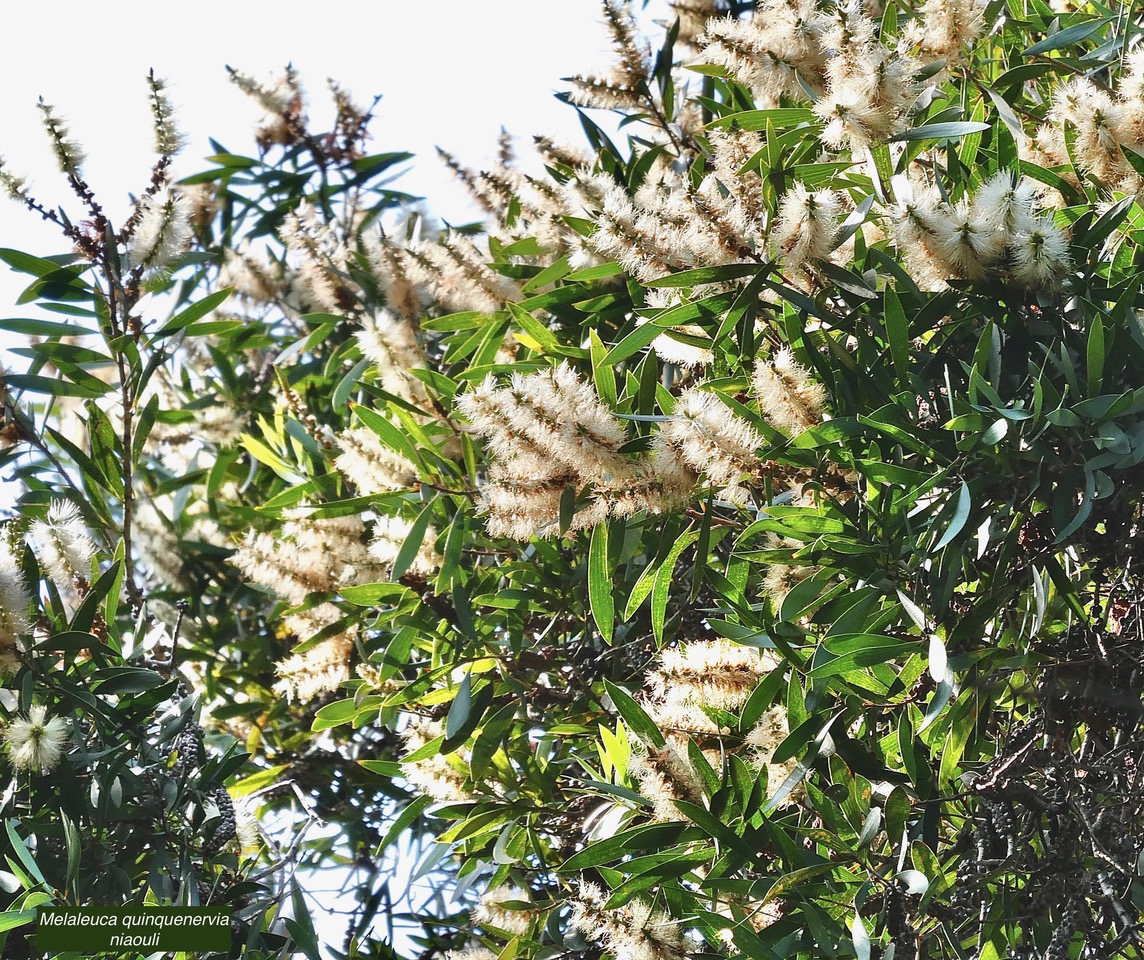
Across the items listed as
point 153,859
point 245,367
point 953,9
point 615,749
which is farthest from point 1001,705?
point 245,367

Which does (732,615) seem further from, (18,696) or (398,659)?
(18,696)

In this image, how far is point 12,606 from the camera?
1584 mm

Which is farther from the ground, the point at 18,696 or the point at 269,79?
the point at 269,79

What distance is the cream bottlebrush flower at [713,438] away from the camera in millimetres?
1333

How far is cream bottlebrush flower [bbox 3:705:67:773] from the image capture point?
154 cm

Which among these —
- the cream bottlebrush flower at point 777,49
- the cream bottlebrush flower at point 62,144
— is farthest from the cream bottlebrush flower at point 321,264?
the cream bottlebrush flower at point 777,49

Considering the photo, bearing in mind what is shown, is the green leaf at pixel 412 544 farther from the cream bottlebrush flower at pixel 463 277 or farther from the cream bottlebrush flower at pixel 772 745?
the cream bottlebrush flower at pixel 772 745

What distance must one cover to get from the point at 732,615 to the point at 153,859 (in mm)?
893

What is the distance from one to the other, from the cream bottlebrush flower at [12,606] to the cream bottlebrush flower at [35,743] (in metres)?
0.12

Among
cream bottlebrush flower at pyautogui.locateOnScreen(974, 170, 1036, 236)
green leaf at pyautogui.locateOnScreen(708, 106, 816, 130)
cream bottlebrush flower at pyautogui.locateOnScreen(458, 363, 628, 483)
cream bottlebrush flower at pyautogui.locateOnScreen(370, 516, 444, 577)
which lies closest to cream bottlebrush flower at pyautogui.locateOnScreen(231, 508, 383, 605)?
cream bottlebrush flower at pyautogui.locateOnScreen(370, 516, 444, 577)

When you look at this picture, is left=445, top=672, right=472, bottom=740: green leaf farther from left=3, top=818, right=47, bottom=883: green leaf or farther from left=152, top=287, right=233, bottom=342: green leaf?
left=152, top=287, right=233, bottom=342: green leaf

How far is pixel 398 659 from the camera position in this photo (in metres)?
1.82

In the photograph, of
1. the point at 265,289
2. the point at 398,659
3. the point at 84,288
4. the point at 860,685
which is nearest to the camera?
the point at 860,685

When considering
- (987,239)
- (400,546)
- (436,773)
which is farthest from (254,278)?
(987,239)
